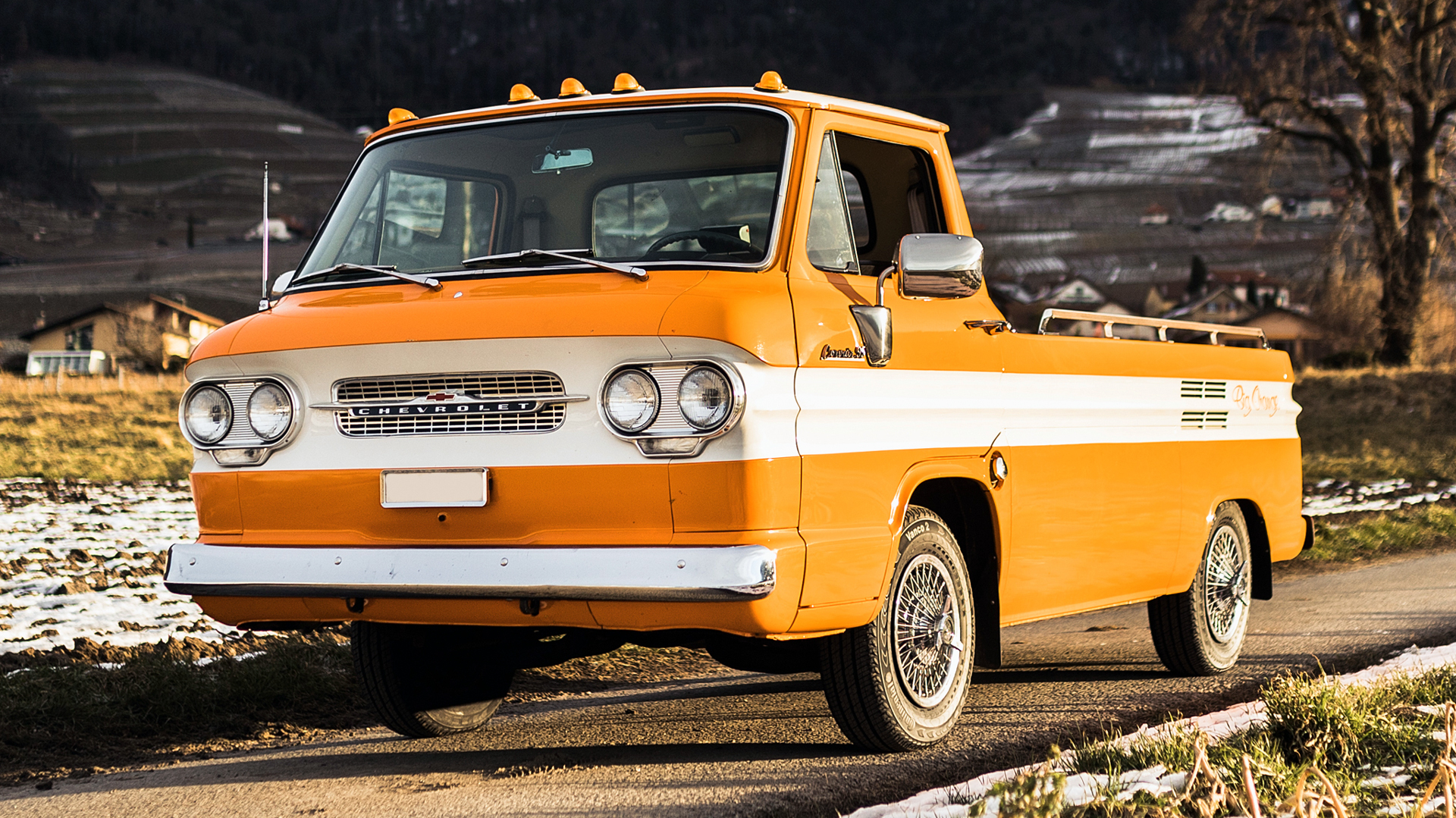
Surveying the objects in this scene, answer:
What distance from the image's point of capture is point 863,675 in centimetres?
539

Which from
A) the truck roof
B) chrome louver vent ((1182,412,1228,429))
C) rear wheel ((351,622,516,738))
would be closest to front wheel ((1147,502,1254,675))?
chrome louver vent ((1182,412,1228,429))

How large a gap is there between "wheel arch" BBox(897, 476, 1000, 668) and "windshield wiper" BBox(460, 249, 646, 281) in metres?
1.62

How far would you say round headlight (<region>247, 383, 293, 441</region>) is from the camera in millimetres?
5281

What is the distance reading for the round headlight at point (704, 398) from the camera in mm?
4719

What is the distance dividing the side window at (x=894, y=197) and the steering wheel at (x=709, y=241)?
102 cm

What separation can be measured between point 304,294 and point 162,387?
41.2 metres

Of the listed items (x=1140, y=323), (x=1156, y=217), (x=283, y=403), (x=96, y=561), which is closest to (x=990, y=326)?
(x=1140, y=323)

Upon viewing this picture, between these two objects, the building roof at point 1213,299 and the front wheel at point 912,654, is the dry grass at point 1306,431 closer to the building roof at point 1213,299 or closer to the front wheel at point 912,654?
the front wheel at point 912,654

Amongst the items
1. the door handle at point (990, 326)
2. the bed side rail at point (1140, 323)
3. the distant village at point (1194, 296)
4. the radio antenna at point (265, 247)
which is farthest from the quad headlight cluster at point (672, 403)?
the distant village at point (1194, 296)

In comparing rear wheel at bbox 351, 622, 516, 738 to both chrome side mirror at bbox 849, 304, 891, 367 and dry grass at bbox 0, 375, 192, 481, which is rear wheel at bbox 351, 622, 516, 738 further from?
dry grass at bbox 0, 375, 192, 481

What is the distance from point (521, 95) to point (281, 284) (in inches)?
48.0

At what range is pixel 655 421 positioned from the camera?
4766 mm

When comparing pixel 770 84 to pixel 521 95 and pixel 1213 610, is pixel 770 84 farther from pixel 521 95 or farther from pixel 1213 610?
pixel 1213 610

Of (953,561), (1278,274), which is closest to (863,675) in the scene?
(953,561)
